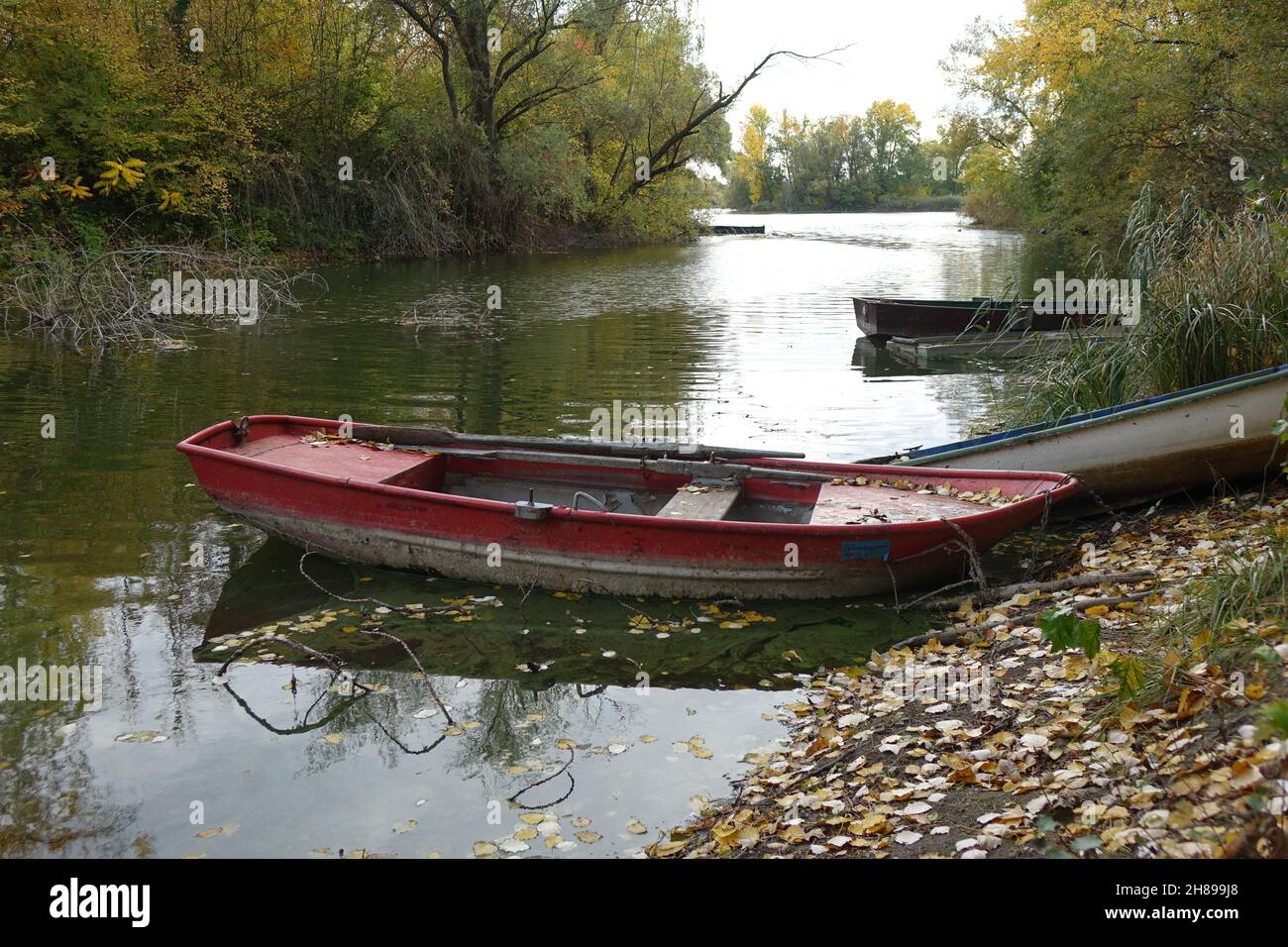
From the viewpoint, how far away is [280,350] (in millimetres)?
18469

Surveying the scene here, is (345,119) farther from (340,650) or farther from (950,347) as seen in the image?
(340,650)

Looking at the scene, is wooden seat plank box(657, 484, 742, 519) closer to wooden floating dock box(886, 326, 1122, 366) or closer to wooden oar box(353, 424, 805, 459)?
wooden oar box(353, 424, 805, 459)

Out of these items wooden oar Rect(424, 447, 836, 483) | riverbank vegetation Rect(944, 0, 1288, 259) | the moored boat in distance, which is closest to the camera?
the moored boat in distance

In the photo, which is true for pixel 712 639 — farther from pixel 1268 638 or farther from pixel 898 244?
pixel 898 244

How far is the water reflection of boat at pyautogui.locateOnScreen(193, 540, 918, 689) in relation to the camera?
22.5 ft

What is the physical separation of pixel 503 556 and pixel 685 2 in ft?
131

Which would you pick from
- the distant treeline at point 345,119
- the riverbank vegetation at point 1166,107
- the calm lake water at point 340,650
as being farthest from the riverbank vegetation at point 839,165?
the calm lake water at point 340,650

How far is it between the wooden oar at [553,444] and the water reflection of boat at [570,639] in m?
1.68

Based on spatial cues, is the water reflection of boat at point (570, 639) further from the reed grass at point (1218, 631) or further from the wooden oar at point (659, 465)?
the reed grass at point (1218, 631)

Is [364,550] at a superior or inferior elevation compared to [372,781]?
superior

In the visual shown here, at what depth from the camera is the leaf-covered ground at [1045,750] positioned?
12.3 feet

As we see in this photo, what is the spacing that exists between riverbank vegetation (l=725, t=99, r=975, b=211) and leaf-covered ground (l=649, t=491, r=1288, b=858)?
94.1m

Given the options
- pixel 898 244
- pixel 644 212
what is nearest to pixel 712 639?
pixel 644 212

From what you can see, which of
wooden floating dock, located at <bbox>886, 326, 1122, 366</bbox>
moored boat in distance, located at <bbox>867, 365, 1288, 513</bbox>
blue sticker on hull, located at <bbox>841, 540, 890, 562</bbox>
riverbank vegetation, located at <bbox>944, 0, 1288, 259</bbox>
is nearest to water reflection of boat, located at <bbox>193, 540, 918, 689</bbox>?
blue sticker on hull, located at <bbox>841, 540, 890, 562</bbox>
